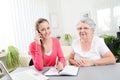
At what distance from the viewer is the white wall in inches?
221

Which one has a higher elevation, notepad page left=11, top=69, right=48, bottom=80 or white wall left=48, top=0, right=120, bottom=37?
white wall left=48, top=0, right=120, bottom=37

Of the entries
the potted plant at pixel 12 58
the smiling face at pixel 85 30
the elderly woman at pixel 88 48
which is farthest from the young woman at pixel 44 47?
the potted plant at pixel 12 58

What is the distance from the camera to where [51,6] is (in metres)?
5.76

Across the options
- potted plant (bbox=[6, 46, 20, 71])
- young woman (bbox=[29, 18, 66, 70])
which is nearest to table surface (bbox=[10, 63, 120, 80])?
young woman (bbox=[29, 18, 66, 70])

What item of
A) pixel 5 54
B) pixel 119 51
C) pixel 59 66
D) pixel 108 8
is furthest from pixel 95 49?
pixel 108 8

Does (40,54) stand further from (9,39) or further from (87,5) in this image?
(87,5)

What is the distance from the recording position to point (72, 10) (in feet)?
18.9

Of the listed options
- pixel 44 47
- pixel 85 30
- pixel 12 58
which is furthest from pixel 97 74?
pixel 12 58

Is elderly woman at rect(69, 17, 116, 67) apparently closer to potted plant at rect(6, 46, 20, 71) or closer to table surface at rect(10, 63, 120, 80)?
table surface at rect(10, 63, 120, 80)

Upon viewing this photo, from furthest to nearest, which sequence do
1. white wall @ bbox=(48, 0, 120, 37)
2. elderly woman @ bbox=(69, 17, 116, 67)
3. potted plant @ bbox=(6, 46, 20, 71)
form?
white wall @ bbox=(48, 0, 120, 37), potted plant @ bbox=(6, 46, 20, 71), elderly woman @ bbox=(69, 17, 116, 67)

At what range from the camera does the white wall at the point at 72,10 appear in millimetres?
5625

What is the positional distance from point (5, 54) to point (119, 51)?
7.67ft

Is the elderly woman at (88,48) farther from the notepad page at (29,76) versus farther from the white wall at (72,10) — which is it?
the white wall at (72,10)

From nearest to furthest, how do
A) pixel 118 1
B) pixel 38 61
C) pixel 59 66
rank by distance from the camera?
1. pixel 59 66
2. pixel 38 61
3. pixel 118 1
